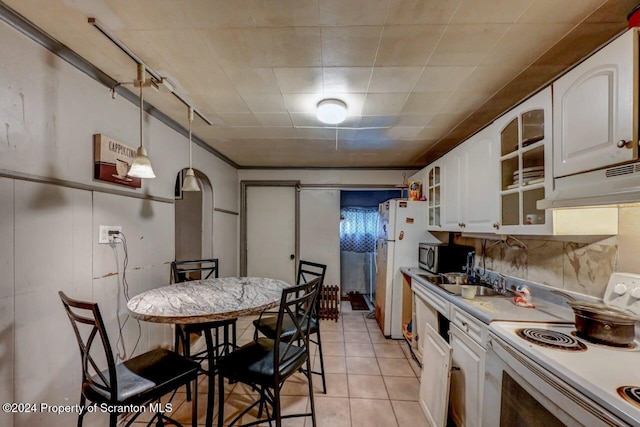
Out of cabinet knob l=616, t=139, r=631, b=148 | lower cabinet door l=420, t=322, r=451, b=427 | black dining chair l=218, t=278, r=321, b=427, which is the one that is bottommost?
lower cabinet door l=420, t=322, r=451, b=427

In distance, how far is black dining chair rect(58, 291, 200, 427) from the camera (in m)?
1.14

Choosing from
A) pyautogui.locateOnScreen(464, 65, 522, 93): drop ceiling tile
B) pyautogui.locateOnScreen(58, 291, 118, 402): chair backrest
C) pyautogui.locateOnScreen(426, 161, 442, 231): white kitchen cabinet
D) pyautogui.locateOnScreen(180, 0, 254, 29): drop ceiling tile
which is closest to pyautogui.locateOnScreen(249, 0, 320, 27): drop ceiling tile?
pyautogui.locateOnScreen(180, 0, 254, 29): drop ceiling tile

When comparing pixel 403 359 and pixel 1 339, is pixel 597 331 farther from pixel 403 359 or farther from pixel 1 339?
pixel 1 339

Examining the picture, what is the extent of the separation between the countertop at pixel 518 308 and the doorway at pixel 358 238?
311cm

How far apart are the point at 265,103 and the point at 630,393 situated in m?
2.36

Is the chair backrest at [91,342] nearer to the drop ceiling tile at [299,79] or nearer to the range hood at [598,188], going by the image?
the drop ceiling tile at [299,79]

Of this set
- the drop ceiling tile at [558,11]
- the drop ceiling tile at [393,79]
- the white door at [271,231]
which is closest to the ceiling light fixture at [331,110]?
the drop ceiling tile at [393,79]

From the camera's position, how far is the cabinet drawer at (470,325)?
1.51m

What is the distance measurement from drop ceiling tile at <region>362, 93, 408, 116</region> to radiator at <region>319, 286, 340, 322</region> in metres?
2.76

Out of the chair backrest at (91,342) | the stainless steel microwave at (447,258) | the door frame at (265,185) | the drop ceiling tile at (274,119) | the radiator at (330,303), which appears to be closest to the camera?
the chair backrest at (91,342)

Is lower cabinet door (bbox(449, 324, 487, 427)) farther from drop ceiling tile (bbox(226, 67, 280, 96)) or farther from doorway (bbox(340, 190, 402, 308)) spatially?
doorway (bbox(340, 190, 402, 308))

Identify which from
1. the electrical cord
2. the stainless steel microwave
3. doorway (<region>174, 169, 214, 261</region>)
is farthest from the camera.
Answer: doorway (<region>174, 169, 214, 261</region>)

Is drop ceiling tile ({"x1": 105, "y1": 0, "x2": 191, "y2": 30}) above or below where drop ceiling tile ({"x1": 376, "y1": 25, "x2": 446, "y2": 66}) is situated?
above

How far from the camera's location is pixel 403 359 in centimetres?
277
